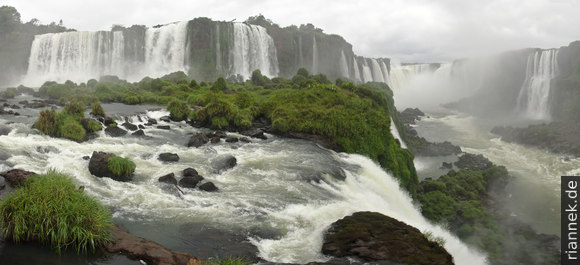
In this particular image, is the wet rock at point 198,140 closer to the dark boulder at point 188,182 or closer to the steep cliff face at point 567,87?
Result: the dark boulder at point 188,182

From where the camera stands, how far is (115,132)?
19.2m

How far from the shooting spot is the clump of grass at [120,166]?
13.0m

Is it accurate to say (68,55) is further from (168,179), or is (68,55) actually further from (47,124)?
(168,179)

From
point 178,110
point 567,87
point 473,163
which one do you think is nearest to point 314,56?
point 567,87

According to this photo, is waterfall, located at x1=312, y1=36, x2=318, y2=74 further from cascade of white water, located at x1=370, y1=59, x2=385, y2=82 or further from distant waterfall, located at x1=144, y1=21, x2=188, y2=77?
distant waterfall, located at x1=144, y1=21, x2=188, y2=77

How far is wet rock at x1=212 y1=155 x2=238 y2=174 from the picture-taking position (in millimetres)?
14992

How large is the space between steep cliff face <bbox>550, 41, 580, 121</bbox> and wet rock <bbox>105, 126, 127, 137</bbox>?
55938 mm

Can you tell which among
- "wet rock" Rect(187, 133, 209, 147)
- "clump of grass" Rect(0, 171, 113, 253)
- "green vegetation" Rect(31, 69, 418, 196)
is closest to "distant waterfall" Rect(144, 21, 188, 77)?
"green vegetation" Rect(31, 69, 418, 196)

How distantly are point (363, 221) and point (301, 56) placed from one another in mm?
73148

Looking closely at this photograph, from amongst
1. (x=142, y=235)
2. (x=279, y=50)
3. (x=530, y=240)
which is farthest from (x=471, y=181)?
(x=279, y=50)

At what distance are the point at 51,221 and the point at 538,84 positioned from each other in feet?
244

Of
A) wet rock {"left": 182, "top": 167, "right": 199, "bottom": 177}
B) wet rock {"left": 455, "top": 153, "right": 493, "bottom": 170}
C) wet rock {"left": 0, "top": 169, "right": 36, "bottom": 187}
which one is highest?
wet rock {"left": 0, "top": 169, "right": 36, "bottom": 187}

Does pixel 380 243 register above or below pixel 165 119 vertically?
below

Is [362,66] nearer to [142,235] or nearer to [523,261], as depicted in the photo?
[523,261]
